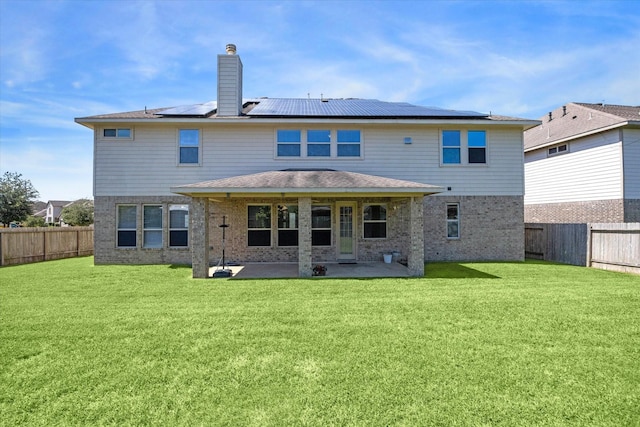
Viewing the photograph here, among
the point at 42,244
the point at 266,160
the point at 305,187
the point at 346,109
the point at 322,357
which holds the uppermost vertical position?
the point at 346,109

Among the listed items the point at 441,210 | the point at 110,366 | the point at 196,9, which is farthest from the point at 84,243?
the point at 441,210

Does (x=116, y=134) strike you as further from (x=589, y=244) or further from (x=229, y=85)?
(x=589, y=244)

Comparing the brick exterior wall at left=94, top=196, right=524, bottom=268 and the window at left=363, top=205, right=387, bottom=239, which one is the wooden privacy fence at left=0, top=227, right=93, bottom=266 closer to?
the brick exterior wall at left=94, top=196, right=524, bottom=268

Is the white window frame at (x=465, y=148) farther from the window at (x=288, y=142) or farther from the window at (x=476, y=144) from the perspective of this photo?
the window at (x=288, y=142)

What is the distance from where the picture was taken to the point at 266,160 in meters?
13.9

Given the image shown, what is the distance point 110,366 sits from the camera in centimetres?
427

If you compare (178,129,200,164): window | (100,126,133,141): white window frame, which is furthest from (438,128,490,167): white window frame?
(100,126,133,141): white window frame

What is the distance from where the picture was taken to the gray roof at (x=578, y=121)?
49.9ft

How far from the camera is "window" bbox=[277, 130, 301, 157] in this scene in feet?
45.8

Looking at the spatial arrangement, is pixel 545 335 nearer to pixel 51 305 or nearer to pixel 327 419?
pixel 327 419

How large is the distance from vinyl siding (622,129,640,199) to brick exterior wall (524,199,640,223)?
1.42 ft

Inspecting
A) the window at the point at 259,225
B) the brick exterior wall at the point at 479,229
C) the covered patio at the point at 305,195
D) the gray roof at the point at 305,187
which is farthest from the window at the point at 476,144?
the window at the point at 259,225

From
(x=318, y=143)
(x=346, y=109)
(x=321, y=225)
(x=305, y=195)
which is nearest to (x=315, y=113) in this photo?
(x=318, y=143)

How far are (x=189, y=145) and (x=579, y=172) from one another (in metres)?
18.3
